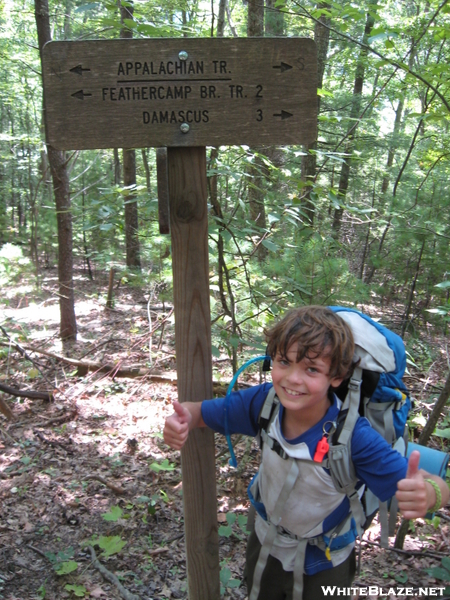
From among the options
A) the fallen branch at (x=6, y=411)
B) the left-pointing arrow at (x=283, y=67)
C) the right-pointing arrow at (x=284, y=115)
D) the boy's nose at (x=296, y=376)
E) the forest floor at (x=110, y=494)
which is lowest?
the forest floor at (x=110, y=494)

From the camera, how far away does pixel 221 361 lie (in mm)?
5305

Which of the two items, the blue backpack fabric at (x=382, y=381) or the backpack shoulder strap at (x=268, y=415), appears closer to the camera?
the blue backpack fabric at (x=382, y=381)

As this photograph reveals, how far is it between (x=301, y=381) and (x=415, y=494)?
0.48 metres

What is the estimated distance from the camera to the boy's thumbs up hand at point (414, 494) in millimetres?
1317

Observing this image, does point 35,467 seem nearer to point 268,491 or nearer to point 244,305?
point 244,305

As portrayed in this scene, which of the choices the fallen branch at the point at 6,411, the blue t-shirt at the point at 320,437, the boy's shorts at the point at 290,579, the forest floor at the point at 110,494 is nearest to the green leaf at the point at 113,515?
the forest floor at the point at 110,494

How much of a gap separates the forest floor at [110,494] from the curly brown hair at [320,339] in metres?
1.48

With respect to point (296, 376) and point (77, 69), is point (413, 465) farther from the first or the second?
point (77, 69)

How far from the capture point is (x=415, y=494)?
1320 millimetres

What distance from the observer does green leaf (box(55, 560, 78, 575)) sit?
289 cm

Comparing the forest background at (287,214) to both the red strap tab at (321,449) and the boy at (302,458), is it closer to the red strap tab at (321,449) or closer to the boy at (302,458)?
the boy at (302,458)

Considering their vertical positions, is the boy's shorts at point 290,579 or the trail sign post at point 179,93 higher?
the trail sign post at point 179,93

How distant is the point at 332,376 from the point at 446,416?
3.35m

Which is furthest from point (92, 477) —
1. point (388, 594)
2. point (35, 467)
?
point (388, 594)
